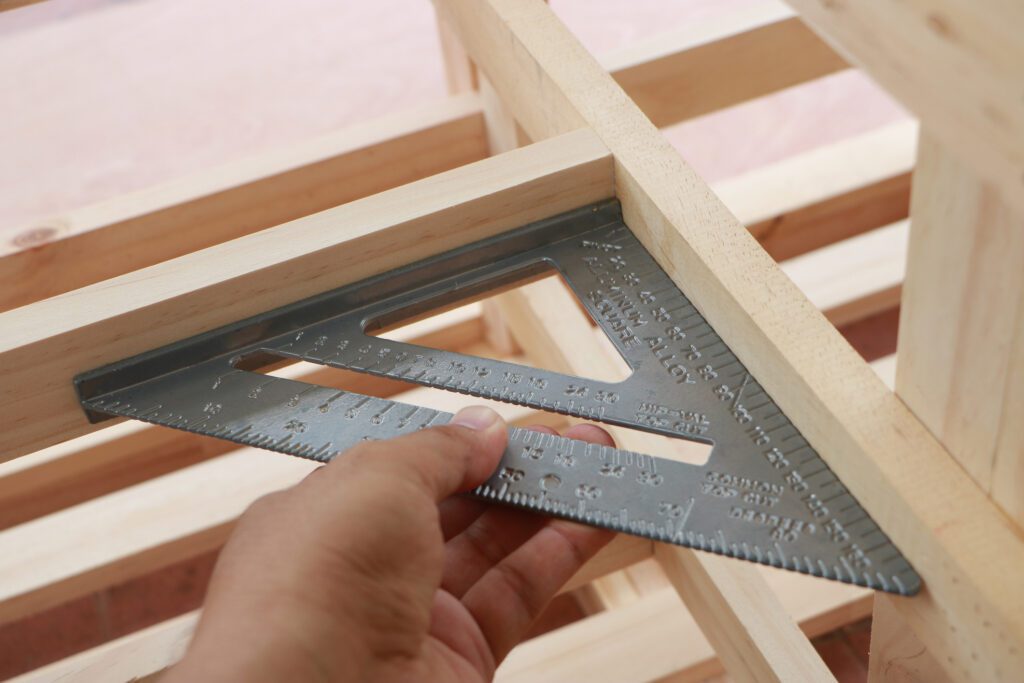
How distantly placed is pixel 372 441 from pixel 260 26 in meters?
2.68

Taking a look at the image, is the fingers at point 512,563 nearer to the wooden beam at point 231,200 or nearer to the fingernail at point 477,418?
the fingernail at point 477,418

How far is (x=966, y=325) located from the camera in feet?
2.32

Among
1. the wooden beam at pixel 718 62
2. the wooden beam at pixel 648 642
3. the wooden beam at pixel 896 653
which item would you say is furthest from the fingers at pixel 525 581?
the wooden beam at pixel 718 62

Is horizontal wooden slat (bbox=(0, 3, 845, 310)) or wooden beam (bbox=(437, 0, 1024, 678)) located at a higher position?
horizontal wooden slat (bbox=(0, 3, 845, 310))

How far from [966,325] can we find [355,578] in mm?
444

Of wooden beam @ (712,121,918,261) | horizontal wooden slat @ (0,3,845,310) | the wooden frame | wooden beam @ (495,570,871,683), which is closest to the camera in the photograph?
the wooden frame

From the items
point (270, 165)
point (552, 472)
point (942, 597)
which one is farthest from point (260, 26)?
point (942, 597)

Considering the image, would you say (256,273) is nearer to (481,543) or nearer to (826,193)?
(481,543)

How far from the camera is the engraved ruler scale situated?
0.78 metres

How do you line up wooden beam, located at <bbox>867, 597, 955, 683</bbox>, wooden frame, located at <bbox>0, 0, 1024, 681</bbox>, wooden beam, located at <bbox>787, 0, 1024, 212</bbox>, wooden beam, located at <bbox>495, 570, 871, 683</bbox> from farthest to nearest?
wooden beam, located at <bbox>495, 570, 871, 683</bbox> → wooden beam, located at <bbox>867, 597, 955, 683</bbox> → wooden frame, located at <bbox>0, 0, 1024, 681</bbox> → wooden beam, located at <bbox>787, 0, 1024, 212</bbox>

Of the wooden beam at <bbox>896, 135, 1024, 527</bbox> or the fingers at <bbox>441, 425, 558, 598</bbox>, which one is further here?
the fingers at <bbox>441, 425, 558, 598</bbox>

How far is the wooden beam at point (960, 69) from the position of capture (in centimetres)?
57

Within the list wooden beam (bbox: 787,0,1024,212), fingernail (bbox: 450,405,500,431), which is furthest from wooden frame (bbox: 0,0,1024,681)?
fingernail (bbox: 450,405,500,431)

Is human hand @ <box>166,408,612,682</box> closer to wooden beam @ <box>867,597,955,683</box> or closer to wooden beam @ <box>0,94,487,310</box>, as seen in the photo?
wooden beam @ <box>867,597,955,683</box>
